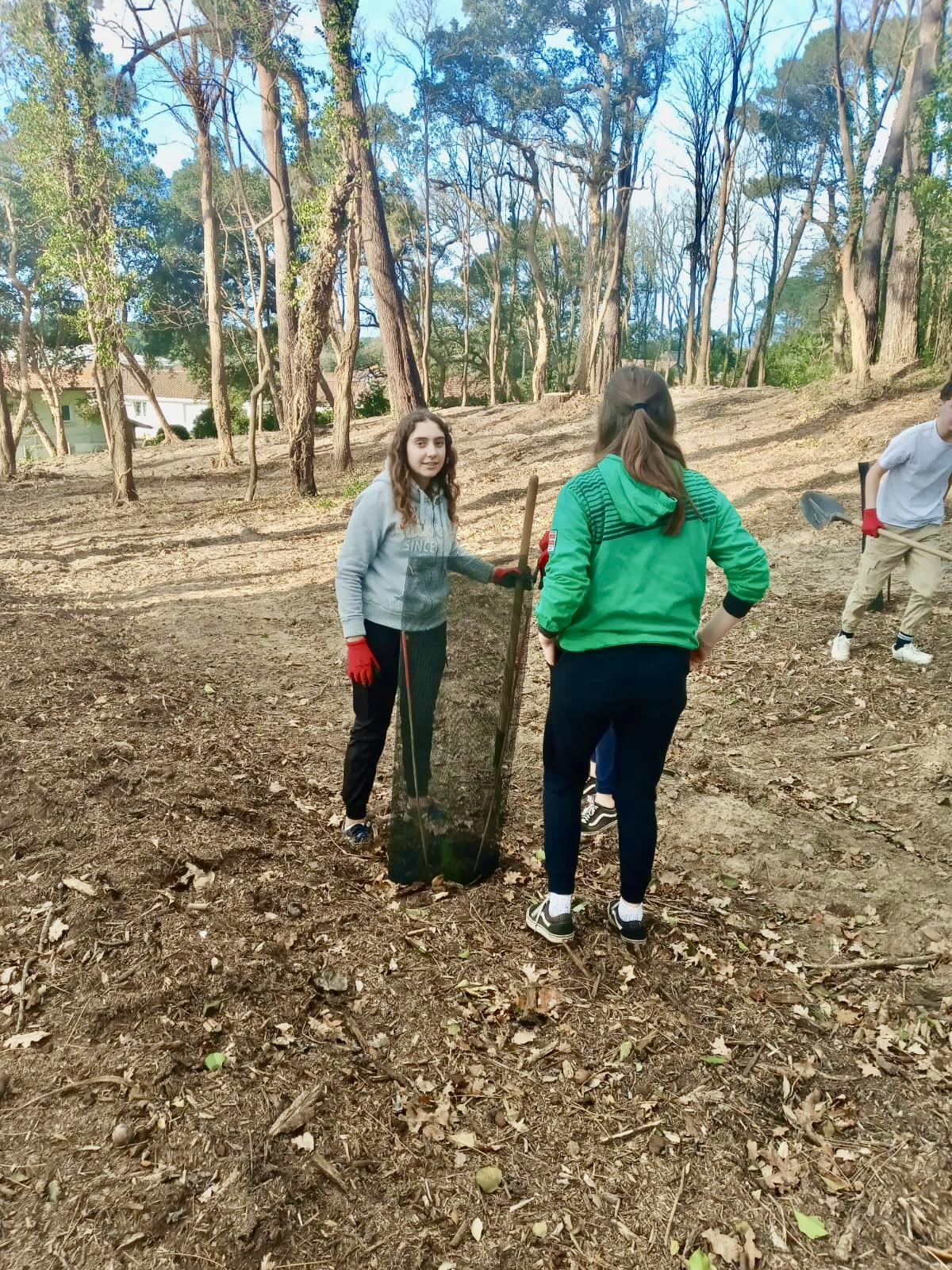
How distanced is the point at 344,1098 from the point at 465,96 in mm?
28770

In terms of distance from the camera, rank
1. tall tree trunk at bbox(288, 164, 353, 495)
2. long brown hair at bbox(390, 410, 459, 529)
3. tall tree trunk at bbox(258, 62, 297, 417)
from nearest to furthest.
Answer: long brown hair at bbox(390, 410, 459, 529)
tall tree trunk at bbox(288, 164, 353, 495)
tall tree trunk at bbox(258, 62, 297, 417)

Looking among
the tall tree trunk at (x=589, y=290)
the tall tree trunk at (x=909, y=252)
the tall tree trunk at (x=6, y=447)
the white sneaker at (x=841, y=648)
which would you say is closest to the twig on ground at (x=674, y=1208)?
the white sneaker at (x=841, y=648)

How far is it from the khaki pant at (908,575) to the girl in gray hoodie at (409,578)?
135 inches

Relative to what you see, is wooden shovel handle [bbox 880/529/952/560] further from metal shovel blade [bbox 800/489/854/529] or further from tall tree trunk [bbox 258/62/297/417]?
tall tree trunk [bbox 258/62/297/417]

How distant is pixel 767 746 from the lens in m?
4.66

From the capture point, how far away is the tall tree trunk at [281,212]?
12.8 meters

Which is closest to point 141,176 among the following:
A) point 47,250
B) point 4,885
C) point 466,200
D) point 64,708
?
point 47,250

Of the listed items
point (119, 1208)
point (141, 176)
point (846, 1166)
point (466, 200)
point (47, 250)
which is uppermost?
point (466, 200)

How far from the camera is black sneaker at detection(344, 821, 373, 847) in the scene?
11.6 ft

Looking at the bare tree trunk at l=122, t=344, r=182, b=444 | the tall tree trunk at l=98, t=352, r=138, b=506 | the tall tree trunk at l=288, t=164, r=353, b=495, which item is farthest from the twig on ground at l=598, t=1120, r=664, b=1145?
the bare tree trunk at l=122, t=344, r=182, b=444

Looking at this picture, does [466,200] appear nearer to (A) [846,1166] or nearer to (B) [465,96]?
(B) [465,96]

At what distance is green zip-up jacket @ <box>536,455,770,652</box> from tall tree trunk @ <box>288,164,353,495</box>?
10.8 m

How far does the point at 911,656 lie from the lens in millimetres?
5227

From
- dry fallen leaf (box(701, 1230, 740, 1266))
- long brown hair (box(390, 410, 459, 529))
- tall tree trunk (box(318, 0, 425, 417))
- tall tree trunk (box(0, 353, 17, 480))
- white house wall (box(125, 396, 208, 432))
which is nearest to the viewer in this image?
dry fallen leaf (box(701, 1230, 740, 1266))
